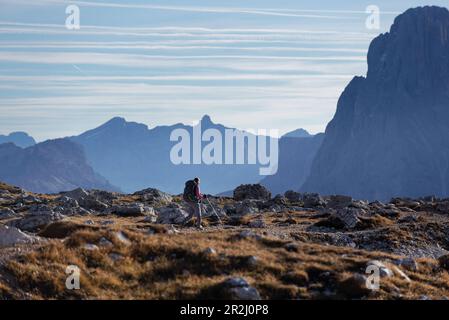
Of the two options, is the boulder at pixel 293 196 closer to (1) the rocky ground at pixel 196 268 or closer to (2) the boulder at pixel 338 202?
(2) the boulder at pixel 338 202

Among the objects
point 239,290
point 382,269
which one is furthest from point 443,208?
point 239,290

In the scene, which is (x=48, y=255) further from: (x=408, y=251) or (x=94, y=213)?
(x=94, y=213)

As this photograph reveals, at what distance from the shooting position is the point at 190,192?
38438 mm

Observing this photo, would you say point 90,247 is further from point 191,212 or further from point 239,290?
point 191,212

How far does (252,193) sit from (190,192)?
56.3 meters

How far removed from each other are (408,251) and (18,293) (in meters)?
30.0

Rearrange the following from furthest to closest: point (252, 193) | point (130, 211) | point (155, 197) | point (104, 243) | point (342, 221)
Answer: point (252, 193)
point (155, 197)
point (130, 211)
point (342, 221)
point (104, 243)

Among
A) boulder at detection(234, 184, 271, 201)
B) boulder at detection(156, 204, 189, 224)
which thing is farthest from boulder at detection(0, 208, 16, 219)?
boulder at detection(234, 184, 271, 201)

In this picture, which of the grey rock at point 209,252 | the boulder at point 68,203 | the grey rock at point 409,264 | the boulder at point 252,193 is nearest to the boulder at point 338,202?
the boulder at point 252,193

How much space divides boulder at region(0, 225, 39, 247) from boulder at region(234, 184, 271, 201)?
66.1m

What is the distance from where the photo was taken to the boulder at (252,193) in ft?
305

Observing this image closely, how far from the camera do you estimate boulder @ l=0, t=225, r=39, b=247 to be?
2625cm

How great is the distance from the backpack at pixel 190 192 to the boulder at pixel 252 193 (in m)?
53.8

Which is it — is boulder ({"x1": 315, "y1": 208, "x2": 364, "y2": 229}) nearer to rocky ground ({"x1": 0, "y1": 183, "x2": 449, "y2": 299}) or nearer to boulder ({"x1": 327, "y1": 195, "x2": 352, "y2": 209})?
rocky ground ({"x1": 0, "y1": 183, "x2": 449, "y2": 299})
